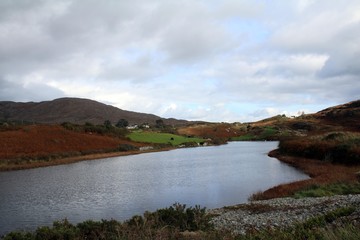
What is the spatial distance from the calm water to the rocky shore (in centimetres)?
433

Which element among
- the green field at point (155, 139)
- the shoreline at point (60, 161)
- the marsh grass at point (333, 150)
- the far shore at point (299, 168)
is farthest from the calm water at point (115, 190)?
the green field at point (155, 139)

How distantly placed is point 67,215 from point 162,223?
32.6 ft

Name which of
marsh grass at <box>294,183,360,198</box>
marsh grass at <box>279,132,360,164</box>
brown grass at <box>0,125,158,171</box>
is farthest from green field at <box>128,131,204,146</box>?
marsh grass at <box>294,183,360,198</box>

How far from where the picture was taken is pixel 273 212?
19078 mm

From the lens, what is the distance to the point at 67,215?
2262cm

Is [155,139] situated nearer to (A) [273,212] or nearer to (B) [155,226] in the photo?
(A) [273,212]

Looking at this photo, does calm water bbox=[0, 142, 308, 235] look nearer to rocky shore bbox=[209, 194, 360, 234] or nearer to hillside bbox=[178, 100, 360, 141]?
rocky shore bbox=[209, 194, 360, 234]

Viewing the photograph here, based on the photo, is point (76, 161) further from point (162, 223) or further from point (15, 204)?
point (162, 223)

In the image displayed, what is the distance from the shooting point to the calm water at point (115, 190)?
23.1 m

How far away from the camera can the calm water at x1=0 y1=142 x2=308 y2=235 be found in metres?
23.1

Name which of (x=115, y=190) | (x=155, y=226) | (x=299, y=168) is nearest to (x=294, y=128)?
(x=299, y=168)

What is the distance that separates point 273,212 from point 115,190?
1607cm

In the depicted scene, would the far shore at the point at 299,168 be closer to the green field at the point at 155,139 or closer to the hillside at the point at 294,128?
the green field at the point at 155,139

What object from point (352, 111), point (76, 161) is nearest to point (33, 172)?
point (76, 161)
